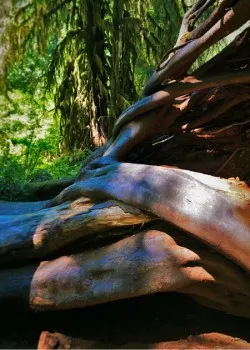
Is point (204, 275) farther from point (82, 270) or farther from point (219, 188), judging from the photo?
point (82, 270)

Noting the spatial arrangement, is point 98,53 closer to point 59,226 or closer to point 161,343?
point 59,226

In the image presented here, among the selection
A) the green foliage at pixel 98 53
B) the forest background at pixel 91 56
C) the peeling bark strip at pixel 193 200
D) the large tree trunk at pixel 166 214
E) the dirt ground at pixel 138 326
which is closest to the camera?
the peeling bark strip at pixel 193 200

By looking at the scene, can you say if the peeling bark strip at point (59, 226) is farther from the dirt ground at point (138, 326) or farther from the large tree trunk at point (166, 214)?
the dirt ground at point (138, 326)

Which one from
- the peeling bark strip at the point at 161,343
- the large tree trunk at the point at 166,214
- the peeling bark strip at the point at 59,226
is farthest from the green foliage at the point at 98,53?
the peeling bark strip at the point at 161,343

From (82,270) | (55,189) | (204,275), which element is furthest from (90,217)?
(55,189)

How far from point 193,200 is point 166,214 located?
169 mm

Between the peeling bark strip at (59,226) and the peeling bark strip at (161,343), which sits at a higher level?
the peeling bark strip at (59,226)

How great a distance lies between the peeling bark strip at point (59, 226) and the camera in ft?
9.04

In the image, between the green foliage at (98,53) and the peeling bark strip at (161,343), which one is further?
the green foliage at (98,53)

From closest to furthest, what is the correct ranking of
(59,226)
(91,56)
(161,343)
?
(161,343) < (59,226) < (91,56)

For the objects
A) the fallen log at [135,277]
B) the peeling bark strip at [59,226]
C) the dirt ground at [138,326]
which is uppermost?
the peeling bark strip at [59,226]

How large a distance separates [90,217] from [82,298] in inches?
19.0

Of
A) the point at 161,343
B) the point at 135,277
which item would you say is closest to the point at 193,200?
the point at 135,277

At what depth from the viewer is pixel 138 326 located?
9.52 ft
